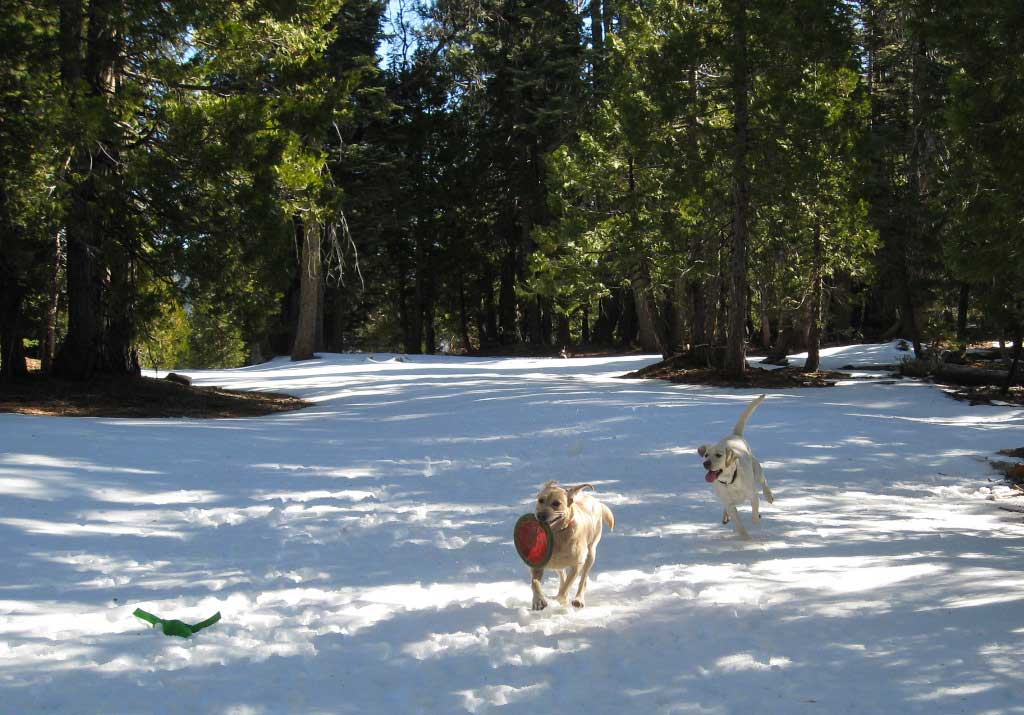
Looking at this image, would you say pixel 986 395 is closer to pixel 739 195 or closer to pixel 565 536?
pixel 739 195

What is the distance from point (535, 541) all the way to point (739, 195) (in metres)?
17.0

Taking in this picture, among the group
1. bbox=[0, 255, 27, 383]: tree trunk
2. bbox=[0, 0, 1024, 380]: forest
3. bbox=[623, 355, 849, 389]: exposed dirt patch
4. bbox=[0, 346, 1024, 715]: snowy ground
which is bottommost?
bbox=[0, 346, 1024, 715]: snowy ground

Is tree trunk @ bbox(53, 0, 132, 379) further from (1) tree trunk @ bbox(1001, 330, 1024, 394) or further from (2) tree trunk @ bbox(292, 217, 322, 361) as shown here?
(1) tree trunk @ bbox(1001, 330, 1024, 394)

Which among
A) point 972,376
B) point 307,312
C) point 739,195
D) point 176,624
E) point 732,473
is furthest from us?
point 307,312

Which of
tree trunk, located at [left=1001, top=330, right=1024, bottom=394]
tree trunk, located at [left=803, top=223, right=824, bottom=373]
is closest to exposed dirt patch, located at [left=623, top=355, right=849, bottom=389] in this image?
tree trunk, located at [left=803, top=223, right=824, bottom=373]

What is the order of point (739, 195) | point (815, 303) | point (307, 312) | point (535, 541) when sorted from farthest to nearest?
point (307, 312) → point (815, 303) → point (739, 195) → point (535, 541)

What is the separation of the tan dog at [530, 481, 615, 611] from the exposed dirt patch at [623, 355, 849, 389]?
1583 centimetres

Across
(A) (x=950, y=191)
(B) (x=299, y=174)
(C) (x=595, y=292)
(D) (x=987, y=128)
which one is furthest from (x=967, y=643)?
(C) (x=595, y=292)

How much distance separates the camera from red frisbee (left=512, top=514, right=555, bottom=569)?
17.7ft

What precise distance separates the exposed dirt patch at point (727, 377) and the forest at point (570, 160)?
0.43 m

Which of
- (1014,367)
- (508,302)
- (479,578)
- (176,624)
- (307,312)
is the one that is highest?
(508,302)

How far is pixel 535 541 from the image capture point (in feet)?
17.8

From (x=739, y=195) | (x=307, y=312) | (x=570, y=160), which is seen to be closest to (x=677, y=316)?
(x=570, y=160)

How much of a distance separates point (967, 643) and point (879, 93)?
2468 centimetres
